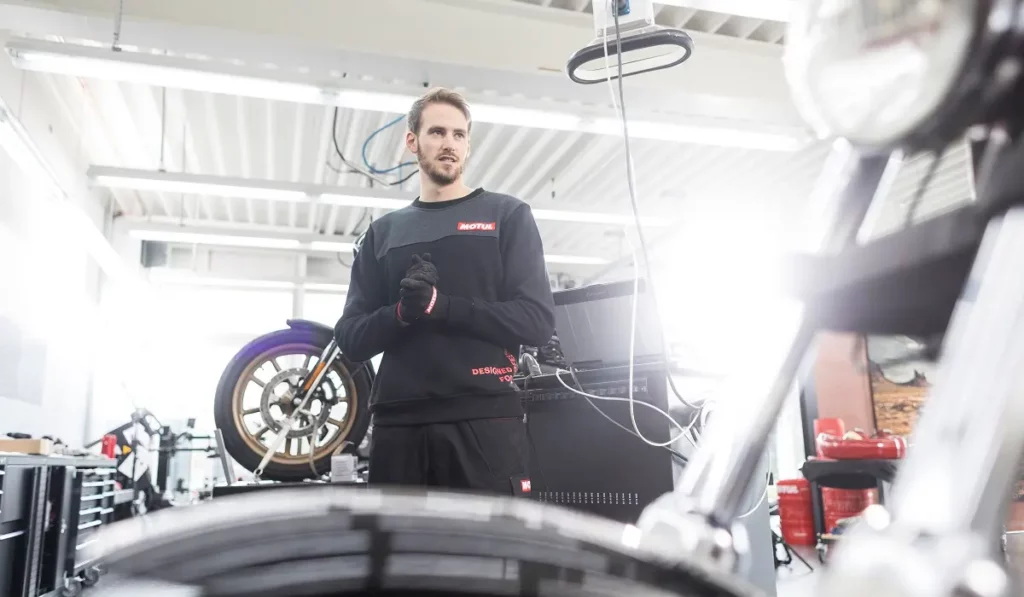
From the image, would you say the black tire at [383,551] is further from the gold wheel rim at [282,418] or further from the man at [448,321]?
the gold wheel rim at [282,418]

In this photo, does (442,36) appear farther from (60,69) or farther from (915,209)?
(915,209)

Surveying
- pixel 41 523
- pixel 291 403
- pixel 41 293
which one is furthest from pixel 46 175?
pixel 291 403

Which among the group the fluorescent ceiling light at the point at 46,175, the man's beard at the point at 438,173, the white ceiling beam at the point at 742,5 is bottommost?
the man's beard at the point at 438,173

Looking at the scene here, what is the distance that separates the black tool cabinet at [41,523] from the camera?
2760 mm

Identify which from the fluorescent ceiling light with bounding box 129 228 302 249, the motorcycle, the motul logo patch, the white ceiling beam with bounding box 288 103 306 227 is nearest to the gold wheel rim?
the motul logo patch

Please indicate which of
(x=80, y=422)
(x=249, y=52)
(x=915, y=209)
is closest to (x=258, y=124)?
(x=249, y=52)

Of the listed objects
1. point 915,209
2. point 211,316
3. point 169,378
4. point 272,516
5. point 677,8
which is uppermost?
point 677,8

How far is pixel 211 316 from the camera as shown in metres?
9.85

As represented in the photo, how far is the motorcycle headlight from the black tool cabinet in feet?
9.18

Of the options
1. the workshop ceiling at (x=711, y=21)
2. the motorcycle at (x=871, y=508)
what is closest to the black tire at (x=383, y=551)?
the motorcycle at (x=871, y=508)

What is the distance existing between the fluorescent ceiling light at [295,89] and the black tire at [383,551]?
3888 millimetres

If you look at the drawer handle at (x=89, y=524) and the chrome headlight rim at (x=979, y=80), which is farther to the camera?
the drawer handle at (x=89, y=524)

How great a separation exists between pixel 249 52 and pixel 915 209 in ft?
13.7

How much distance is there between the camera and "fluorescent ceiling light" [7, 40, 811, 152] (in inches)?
143
